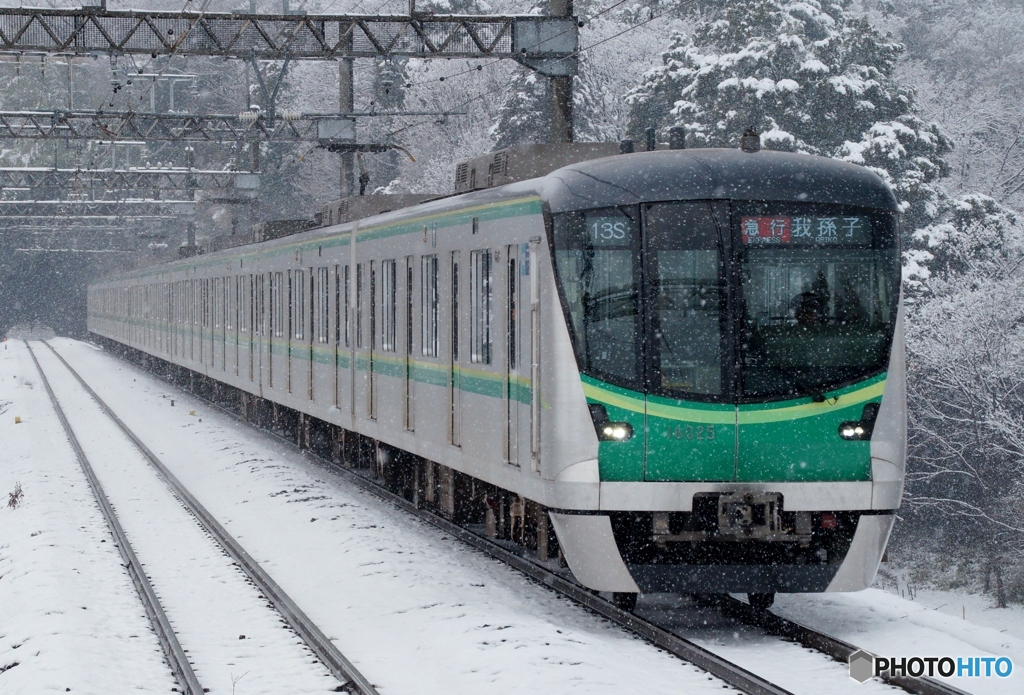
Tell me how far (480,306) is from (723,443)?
117 inches

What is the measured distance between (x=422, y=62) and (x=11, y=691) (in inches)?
2375

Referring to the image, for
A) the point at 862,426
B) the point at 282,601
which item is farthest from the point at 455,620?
the point at 862,426

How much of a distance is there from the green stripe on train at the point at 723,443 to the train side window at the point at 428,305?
397 centimetres

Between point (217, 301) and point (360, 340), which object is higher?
point (217, 301)

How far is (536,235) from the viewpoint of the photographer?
30.9ft

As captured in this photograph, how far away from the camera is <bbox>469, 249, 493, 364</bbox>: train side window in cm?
1083

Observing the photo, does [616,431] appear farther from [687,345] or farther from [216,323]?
[216,323]

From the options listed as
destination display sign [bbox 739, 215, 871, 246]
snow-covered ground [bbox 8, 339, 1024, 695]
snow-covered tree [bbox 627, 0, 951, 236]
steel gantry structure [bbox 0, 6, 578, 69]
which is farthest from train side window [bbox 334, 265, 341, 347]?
snow-covered tree [bbox 627, 0, 951, 236]

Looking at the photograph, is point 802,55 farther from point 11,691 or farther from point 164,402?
point 11,691

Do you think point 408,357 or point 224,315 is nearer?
point 408,357

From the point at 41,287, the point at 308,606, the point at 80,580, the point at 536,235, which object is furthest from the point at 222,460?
the point at 41,287

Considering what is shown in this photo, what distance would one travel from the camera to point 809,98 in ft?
116

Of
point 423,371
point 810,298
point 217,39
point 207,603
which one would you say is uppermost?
point 217,39

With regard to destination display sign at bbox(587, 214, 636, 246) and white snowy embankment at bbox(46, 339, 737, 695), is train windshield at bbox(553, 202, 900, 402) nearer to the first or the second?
destination display sign at bbox(587, 214, 636, 246)
